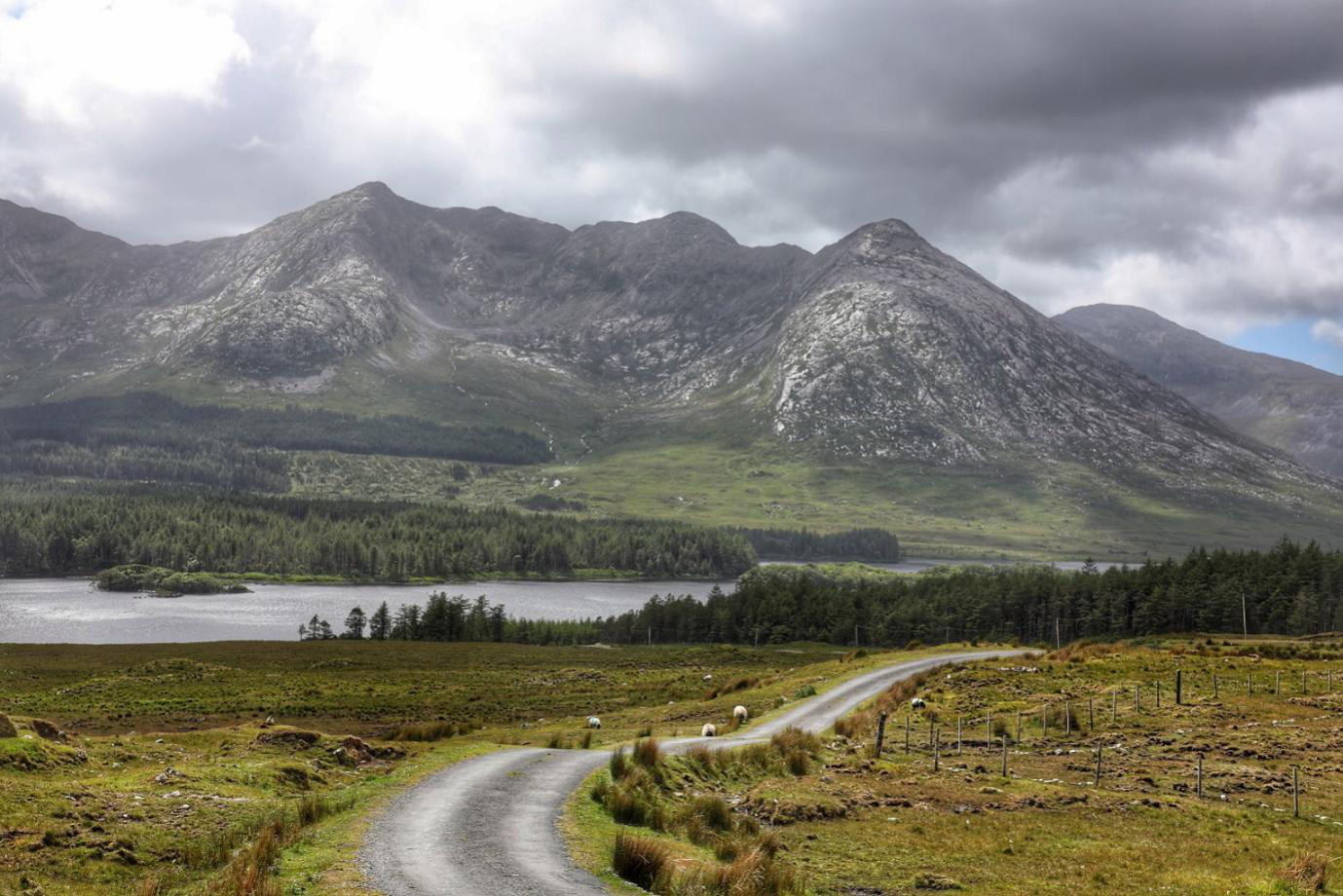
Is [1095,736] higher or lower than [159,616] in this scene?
higher

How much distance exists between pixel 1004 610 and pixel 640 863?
14324 cm

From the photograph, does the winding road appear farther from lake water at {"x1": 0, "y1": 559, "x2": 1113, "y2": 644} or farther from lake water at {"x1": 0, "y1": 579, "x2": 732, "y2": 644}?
lake water at {"x1": 0, "y1": 559, "x2": 1113, "y2": 644}

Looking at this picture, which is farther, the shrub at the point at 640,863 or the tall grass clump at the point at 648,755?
the tall grass clump at the point at 648,755

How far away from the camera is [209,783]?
89.7 feet

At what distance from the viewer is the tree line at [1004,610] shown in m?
129

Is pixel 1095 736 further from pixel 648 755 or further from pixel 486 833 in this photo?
pixel 486 833

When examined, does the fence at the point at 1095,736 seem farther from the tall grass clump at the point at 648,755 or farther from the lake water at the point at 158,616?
the lake water at the point at 158,616

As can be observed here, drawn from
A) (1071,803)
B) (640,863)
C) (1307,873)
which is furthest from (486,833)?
(1071,803)

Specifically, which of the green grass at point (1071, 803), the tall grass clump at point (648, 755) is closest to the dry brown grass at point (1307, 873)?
the green grass at point (1071, 803)

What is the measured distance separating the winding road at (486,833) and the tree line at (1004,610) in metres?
114

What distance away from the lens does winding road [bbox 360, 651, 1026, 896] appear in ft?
59.4

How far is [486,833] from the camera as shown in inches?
888

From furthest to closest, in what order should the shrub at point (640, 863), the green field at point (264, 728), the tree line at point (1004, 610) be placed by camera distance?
the tree line at point (1004, 610) → the green field at point (264, 728) → the shrub at point (640, 863)

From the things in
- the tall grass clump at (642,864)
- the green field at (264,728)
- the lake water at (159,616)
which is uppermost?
the tall grass clump at (642,864)
